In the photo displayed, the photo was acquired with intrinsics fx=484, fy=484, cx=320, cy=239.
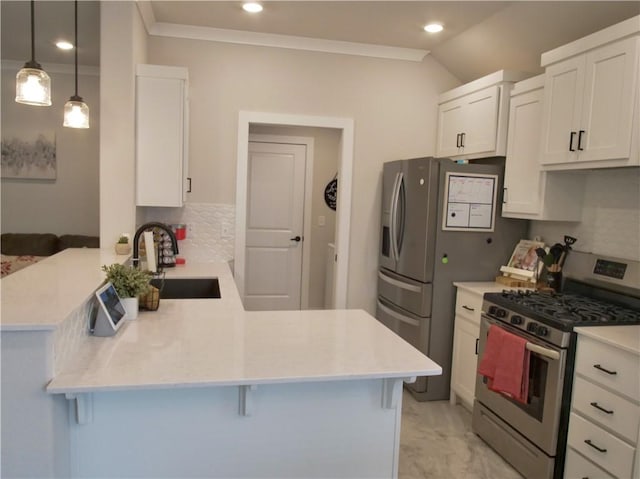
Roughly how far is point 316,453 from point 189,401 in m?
0.51

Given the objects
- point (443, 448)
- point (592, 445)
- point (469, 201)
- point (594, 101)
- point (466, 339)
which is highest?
point (594, 101)

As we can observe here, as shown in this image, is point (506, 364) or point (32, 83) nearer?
point (32, 83)

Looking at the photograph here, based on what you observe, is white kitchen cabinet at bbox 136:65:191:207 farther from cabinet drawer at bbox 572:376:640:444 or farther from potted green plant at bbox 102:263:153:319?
cabinet drawer at bbox 572:376:640:444

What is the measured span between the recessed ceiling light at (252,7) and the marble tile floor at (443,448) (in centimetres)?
295

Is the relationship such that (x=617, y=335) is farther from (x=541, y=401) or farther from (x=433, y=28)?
(x=433, y=28)

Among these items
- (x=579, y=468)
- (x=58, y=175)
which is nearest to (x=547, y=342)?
(x=579, y=468)

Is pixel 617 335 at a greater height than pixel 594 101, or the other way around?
pixel 594 101

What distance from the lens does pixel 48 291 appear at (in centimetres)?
179

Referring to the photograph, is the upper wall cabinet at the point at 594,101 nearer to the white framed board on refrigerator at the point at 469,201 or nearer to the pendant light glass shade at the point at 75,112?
the white framed board on refrigerator at the point at 469,201

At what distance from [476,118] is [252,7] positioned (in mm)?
1808

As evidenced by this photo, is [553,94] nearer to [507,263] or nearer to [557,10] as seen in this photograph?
[557,10]

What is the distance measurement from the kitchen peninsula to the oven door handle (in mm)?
986

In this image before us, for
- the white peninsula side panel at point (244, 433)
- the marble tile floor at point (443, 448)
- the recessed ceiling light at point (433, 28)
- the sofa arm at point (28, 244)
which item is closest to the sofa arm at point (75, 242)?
the sofa arm at point (28, 244)

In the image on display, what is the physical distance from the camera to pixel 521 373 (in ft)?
8.47
